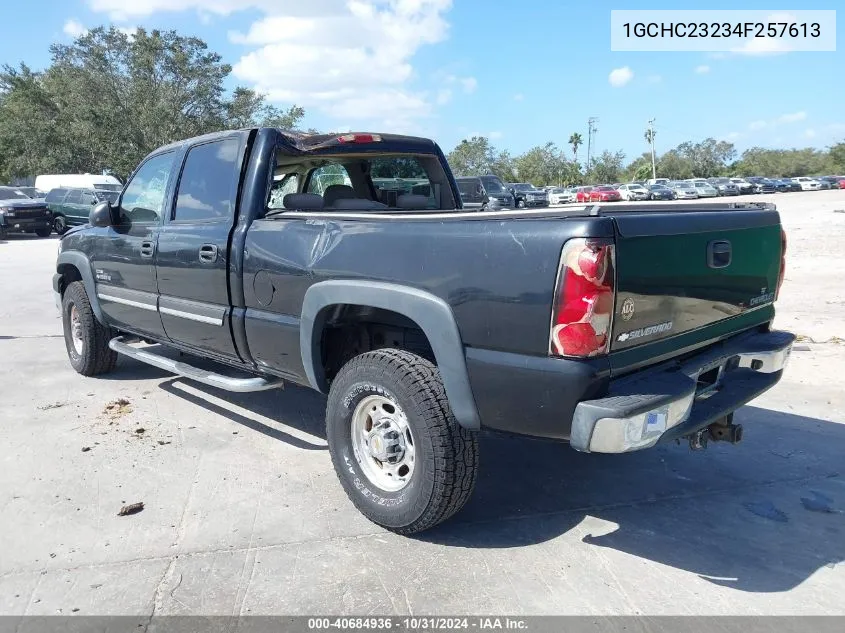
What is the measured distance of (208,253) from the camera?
167 inches

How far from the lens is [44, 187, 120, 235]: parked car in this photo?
906 inches

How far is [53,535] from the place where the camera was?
3459 mm

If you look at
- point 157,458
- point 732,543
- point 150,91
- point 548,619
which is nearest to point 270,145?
point 157,458

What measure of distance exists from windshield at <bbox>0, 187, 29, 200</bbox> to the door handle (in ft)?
81.5

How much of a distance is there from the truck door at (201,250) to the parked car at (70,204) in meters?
19.9

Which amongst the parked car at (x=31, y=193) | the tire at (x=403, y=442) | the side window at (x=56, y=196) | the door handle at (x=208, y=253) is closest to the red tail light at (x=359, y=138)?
the door handle at (x=208, y=253)

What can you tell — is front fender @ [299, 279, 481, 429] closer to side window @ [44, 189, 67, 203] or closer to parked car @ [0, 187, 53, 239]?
parked car @ [0, 187, 53, 239]

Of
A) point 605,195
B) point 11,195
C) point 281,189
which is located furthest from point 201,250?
point 605,195

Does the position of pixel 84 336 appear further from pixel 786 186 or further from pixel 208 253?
pixel 786 186

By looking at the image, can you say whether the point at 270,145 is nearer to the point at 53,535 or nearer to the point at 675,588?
the point at 53,535

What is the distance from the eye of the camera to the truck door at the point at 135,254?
4.96 m

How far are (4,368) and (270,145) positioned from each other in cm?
411

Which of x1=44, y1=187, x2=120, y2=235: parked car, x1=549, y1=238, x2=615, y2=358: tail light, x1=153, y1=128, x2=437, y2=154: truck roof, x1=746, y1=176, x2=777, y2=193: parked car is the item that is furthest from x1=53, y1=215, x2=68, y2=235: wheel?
x1=746, y1=176, x2=777, y2=193: parked car

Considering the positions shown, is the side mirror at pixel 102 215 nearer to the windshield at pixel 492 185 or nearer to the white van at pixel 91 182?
the white van at pixel 91 182
